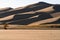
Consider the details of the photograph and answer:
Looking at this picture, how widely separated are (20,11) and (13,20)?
14 centimetres

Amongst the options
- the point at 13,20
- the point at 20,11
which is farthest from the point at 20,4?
the point at 13,20

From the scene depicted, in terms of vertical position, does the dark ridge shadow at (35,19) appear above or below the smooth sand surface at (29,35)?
above

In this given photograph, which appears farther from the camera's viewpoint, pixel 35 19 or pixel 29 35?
pixel 35 19

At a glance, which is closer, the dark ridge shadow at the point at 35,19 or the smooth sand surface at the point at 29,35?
the smooth sand surface at the point at 29,35

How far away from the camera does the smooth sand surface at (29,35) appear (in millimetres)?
746

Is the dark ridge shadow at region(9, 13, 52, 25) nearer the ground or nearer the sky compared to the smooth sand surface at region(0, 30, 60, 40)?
nearer the sky

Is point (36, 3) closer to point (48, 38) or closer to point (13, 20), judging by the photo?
point (13, 20)

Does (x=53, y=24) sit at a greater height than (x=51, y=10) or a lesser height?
lesser

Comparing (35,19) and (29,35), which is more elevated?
(35,19)

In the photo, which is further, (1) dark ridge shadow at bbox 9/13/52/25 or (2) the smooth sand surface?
(1) dark ridge shadow at bbox 9/13/52/25

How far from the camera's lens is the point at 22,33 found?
2.62 ft

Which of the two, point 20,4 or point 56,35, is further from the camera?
point 20,4

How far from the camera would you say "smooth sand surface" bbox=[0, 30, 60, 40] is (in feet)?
2.45

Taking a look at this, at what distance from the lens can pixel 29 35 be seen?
77 cm
